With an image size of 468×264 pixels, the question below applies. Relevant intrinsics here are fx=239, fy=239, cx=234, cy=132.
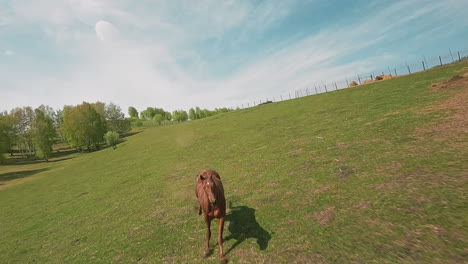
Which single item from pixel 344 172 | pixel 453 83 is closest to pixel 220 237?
pixel 344 172

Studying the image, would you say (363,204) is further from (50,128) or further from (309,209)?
(50,128)

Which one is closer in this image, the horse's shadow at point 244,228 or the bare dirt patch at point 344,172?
the horse's shadow at point 244,228

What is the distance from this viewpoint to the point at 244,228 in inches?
353

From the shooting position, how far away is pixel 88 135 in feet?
266

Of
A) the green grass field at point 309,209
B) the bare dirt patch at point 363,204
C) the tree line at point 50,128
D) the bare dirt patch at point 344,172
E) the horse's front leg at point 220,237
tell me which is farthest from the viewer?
the tree line at point 50,128

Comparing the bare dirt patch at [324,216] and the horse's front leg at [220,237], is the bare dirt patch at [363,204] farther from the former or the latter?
the horse's front leg at [220,237]

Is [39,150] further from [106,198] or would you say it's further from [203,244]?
[203,244]

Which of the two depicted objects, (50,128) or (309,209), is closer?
(309,209)

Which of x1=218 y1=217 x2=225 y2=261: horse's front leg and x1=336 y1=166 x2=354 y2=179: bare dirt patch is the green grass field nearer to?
x1=336 y1=166 x2=354 y2=179: bare dirt patch

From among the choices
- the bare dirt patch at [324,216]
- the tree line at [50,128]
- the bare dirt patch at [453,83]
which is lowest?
the bare dirt patch at [324,216]

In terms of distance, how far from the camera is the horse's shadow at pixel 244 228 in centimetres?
800

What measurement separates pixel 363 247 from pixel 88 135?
91375mm

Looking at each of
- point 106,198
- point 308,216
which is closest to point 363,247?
point 308,216

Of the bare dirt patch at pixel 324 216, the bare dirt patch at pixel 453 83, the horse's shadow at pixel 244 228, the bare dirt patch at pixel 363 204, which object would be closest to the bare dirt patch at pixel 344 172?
the bare dirt patch at pixel 363 204
